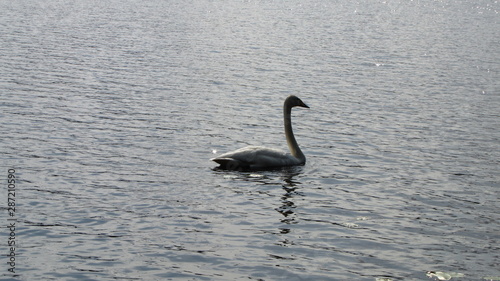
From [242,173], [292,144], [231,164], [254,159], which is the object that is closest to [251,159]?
[254,159]

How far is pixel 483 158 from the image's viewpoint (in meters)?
22.4

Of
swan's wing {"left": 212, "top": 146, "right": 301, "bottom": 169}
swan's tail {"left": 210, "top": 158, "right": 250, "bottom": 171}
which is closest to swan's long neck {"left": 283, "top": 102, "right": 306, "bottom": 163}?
swan's wing {"left": 212, "top": 146, "right": 301, "bottom": 169}

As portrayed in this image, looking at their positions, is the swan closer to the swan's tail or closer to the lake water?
the swan's tail

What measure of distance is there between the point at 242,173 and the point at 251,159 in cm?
46

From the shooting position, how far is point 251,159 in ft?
63.4

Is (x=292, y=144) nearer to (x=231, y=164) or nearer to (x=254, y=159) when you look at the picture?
(x=254, y=159)

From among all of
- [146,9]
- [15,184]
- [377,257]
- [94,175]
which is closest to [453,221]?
[377,257]

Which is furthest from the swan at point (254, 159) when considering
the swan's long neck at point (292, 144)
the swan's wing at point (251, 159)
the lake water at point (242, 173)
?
the swan's long neck at point (292, 144)

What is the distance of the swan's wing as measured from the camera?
1930cm

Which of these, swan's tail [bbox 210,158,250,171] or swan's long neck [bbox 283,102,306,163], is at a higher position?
swan's long neck [bbox 283,102,306,163]

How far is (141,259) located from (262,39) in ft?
158

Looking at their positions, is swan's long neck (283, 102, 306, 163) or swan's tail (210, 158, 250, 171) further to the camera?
swan's long neck (283, 102, 306, 163)

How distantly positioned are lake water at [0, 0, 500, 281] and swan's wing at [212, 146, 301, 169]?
0.92 ft

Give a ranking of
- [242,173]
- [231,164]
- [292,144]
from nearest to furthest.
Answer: [242,173]
[231,164]
[292,144]
